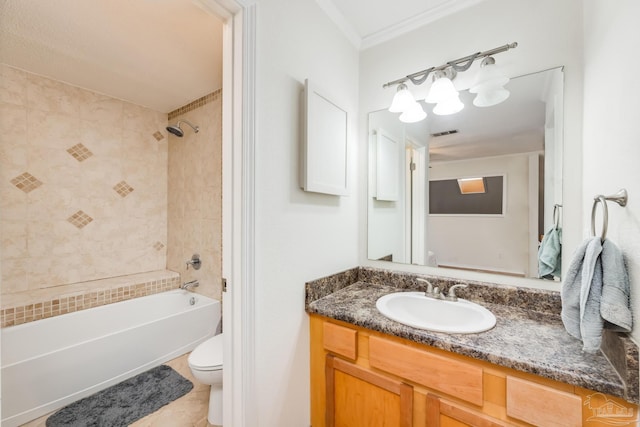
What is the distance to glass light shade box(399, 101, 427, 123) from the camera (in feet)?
4.68

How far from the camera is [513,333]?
3.16 feet

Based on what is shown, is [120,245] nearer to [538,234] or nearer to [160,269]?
[160,269]

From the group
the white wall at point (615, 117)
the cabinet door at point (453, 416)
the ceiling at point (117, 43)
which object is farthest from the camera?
the ceiling at point (117, 43)

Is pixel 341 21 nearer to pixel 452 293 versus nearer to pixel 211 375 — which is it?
pixel 452 293

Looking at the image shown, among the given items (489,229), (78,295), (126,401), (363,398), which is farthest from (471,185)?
(78,295)

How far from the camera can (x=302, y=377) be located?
128 cm

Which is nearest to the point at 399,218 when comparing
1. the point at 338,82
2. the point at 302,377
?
the point at 338,82

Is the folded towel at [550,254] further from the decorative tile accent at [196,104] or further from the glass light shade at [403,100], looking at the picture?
the decorative tile accent at [196,104]

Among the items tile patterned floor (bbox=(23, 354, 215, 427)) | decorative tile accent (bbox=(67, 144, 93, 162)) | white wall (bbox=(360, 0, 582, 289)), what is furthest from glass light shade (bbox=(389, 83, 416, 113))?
decorative tile accent (bbox=(67, 144, 93, 162))

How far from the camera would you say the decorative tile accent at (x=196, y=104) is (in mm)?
2339

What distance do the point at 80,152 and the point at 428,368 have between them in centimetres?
307

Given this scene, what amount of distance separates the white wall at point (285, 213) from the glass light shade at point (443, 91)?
54cm

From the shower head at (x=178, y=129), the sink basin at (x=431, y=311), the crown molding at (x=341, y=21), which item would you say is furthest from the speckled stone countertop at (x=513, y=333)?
the shower head at (x=178, y=129)

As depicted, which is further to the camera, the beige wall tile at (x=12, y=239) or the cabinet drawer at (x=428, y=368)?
the beige wall tile at (x=12, y=239)
